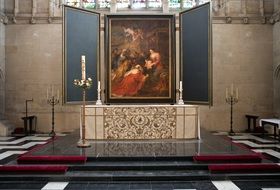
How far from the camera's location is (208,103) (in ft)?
34.2

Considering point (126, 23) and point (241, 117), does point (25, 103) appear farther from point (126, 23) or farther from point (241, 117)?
point (241, 117)

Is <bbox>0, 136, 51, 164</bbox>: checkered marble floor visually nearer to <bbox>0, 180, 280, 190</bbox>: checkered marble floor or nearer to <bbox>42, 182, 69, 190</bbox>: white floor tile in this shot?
<bbox>0, 180, 280, 190</bbox>: checkered marble floor

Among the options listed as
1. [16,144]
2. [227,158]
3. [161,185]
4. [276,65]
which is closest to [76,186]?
[161,185]

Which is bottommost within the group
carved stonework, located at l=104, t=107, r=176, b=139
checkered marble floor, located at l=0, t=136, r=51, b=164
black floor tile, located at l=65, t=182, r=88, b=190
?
black floor tile, located at l=65, t=182, r=88, b=190

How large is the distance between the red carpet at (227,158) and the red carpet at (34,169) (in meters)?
3.09

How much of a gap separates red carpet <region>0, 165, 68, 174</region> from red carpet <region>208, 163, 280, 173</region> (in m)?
3.30

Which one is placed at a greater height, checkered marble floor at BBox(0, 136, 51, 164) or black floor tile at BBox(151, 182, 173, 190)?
checkered marble floor at BBox(0, 136, 51, 164)

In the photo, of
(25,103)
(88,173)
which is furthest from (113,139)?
(25,103)

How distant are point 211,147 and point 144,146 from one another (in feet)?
6.08

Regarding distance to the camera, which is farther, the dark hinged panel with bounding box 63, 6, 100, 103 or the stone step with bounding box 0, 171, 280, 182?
the dark hinged panel with bounding box 63, 6, 100, 103

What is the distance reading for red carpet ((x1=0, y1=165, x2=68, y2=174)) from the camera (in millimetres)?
6844

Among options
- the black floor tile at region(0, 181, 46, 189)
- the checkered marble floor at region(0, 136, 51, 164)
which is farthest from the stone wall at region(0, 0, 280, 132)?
the black floor tile at region(0, 181, 46, 189)

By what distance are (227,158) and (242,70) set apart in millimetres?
8256

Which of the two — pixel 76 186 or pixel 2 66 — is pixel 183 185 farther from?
pixel 2 66
